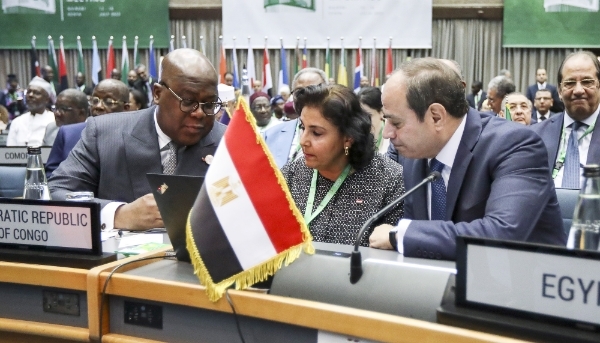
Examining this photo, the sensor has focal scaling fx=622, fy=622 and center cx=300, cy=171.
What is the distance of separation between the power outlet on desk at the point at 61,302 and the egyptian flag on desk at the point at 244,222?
0.35 m

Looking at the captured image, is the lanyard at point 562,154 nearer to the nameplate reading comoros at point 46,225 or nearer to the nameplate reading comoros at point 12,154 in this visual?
the nameplate reading comoros at point 46,225

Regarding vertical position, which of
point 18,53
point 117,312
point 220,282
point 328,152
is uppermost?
point 18,53

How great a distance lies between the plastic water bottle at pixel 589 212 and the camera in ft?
3.76

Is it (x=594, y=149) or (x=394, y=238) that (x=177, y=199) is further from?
(x=594, y=149)

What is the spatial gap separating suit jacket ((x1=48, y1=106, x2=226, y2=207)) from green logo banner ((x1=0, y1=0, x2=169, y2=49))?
9.51 m

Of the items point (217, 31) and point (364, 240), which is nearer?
point (364, 240)

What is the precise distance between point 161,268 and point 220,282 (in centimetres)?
26

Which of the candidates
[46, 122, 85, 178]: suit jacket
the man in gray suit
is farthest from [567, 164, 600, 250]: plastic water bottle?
[46, 122, 85, 178]: suit jacket

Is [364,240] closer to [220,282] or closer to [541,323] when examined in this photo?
[220,282]

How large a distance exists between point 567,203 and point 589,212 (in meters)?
1.17

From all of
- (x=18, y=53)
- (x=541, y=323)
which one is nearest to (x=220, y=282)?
(x=541, y=323)

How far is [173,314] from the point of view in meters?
1.33

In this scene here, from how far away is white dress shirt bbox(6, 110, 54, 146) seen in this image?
728 centimetres

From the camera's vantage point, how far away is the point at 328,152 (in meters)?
2.16
